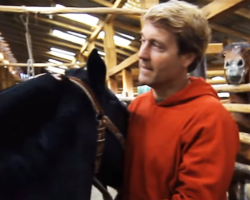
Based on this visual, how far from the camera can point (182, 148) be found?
3.00 ft

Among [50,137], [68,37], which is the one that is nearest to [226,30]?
[68,37]

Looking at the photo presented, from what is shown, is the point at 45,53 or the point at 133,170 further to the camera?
the point at 45,53

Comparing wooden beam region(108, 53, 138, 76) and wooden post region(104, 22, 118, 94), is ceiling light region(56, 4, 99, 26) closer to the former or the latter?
wooden post region(104, 22, 118, 94)

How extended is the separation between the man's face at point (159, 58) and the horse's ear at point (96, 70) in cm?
14

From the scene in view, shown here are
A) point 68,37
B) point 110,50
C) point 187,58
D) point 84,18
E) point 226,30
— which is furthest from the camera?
point 68,37

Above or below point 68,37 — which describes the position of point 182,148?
below

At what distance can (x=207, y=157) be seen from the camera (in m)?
0.85

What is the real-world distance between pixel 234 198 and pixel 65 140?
163 cm

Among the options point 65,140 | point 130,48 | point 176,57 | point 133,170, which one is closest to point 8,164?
point 65,140

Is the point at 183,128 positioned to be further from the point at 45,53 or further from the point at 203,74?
the point at 45,53

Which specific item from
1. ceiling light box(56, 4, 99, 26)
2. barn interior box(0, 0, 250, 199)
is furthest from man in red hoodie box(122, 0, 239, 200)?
ceiling light box(56, 4, 99, 26)

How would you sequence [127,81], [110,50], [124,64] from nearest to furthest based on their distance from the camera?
[124,64], [127,81], [110,50]

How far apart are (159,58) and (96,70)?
0.18m

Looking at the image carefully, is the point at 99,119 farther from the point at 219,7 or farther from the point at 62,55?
the point at 62,55
